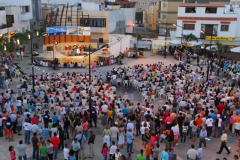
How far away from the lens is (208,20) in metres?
43.2

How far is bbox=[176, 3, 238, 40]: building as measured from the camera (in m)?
42.6

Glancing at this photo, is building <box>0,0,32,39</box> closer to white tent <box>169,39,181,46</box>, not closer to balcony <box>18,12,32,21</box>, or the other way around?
balcony <box>18,12,32,21</box>

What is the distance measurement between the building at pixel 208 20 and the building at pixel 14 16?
22676 millimetres

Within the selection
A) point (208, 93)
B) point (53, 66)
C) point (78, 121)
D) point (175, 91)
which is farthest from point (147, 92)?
point (53, 66)

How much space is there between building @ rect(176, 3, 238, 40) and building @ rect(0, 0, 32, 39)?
74.4 ft

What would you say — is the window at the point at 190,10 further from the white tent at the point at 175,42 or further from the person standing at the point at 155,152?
the person standing at the point at 155,152

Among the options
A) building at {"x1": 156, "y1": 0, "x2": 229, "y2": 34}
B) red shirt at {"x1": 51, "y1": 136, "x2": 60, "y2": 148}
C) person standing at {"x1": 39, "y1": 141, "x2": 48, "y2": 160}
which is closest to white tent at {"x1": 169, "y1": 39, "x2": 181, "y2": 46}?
→ building at {"x1": 156, "y1": 0, "x2": 229, "y2": 34}

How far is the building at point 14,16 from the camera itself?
39.5m

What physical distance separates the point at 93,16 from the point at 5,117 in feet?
111

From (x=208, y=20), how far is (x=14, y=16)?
26909 mm

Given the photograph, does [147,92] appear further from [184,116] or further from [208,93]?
[184,116]

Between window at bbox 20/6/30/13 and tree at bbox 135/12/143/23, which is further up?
window at bbox 20/6/30/13

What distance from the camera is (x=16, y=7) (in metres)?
43.3

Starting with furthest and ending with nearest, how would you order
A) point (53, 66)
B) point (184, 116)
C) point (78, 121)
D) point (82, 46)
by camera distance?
1. point (82, 46)
2. point (53, 66)
3. point (184, 116)
4. point (78, 121)
